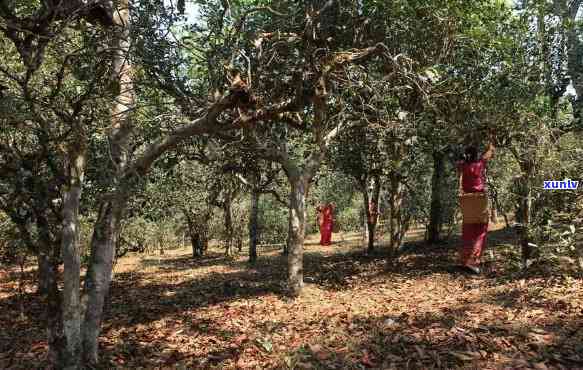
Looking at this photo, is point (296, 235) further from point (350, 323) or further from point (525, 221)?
point (525, 221)

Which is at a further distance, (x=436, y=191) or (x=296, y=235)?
(x=436, y=191)

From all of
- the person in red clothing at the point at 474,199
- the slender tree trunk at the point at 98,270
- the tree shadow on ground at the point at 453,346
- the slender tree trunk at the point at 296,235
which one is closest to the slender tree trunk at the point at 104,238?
the slender tree trunk at the point at 98,270

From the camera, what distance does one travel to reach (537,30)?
9891 mm

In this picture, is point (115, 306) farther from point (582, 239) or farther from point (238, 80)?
point (582, 239)

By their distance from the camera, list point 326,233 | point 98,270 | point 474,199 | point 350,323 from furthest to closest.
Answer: point 326,233 → point 474,199 → point 350,323 → point 98,270

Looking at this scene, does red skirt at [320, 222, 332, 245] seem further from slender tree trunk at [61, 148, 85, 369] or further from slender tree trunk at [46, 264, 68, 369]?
slender tree trunk at [61, 148, 85, 369]

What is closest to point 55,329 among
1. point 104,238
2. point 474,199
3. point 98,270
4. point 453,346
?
point 98,270

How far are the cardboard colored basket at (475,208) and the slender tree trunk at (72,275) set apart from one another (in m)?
7.82

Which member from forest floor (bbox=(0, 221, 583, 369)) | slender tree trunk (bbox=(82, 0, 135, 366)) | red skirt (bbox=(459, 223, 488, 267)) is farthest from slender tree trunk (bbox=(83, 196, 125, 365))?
red skirt (bbox=(459, 223, 488, 267))

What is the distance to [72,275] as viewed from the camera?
5039mm

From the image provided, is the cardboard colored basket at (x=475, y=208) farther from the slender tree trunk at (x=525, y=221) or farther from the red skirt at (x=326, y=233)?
the red skirt at (x=326, y=233)

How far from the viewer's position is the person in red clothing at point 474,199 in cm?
941

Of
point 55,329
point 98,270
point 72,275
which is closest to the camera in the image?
point 72,275

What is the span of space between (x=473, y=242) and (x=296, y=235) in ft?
13.3
